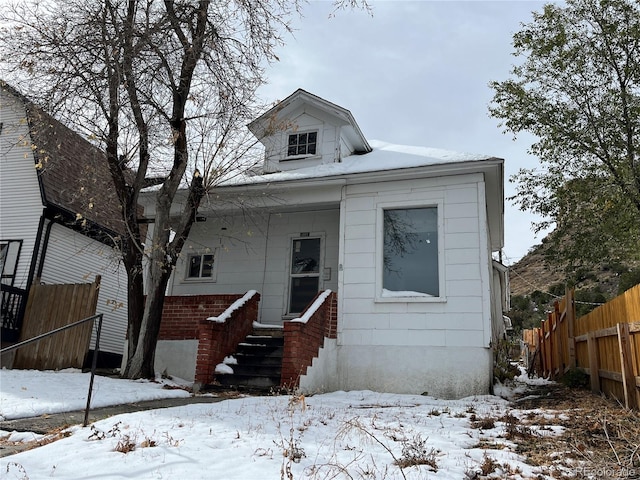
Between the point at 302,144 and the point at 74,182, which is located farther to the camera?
the point at 74,182

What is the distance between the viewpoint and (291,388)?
8.65 meters

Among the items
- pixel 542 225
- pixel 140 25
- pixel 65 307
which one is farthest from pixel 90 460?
pixel 542 225

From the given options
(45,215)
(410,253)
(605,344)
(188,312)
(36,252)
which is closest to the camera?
(605,344)

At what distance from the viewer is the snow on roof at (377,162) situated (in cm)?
1039

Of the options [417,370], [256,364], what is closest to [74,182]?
[256,364]

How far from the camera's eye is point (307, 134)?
1298cm

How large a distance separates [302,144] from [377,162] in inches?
96.6

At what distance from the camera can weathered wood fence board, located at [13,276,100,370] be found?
11.5 metres

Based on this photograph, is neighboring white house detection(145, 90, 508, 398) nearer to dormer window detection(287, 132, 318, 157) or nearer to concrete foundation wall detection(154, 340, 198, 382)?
dormer window detection(287, 132, 318, 157)

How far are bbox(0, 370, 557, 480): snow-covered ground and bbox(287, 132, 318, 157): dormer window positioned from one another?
7.50m

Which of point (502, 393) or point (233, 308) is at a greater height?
point (233, 308)

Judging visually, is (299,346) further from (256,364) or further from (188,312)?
(188,312)

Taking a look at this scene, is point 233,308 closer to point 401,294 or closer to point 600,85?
point 401,294

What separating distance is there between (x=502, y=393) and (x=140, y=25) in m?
9.85
